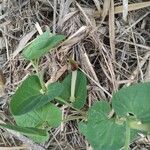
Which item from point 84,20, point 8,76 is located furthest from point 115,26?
point 8,76

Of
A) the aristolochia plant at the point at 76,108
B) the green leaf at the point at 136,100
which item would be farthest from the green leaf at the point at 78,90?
the green leaf at the point at 136,100

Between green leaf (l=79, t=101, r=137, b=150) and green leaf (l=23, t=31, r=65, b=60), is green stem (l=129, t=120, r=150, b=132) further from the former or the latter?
green leaf (l=23, t=31, r=65, b=60)

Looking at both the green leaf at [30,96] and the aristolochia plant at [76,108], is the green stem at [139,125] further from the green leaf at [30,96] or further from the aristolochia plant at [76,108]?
the green leaf at [30,96]

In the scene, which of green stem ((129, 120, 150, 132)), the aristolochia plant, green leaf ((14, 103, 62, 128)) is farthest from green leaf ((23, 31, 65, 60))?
green stem ((129, 120, 150, 132))

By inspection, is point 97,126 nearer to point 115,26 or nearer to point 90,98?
point 90,98

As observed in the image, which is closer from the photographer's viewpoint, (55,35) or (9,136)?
(55,35)

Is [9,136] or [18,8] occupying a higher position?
[18,8]

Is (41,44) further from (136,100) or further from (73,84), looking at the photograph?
(136,100)

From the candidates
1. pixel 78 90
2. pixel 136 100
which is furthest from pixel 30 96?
pixel 136 100
